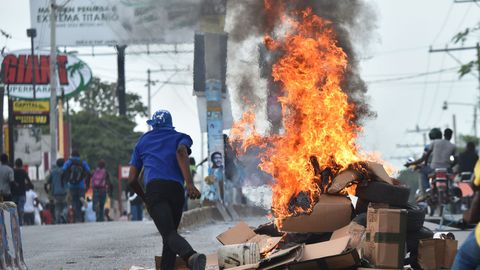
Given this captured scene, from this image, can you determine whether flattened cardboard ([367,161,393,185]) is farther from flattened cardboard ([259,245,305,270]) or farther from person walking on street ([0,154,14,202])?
person walking on street ([0,154,14,202])

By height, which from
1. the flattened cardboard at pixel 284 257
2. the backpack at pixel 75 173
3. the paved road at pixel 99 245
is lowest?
the paved road at pixel 99 245

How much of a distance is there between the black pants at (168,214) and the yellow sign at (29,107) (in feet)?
117

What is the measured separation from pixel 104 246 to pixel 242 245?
6.79 m

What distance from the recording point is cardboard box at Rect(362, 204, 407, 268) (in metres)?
9.09

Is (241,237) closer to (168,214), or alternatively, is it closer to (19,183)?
(168,214)

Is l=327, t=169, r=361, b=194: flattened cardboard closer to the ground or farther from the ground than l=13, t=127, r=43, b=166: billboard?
farther from the ground

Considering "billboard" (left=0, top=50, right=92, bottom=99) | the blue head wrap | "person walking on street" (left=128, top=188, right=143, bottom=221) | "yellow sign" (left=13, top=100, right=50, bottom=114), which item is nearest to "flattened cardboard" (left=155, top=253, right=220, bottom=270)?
the blue head wrap

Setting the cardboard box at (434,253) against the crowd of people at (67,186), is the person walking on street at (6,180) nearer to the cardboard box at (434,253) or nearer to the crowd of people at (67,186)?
the crowd of people at (67,186)

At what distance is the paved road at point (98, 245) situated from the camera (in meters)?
13.2

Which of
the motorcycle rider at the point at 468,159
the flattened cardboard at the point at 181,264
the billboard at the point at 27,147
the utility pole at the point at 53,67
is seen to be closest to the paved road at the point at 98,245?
the flattened cardboard at the point at 181,264

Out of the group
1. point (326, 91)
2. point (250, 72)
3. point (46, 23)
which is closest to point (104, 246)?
point (250, 72)

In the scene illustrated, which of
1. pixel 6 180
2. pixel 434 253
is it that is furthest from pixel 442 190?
pixel 434 253

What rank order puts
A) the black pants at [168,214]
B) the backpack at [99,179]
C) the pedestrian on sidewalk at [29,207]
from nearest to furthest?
the black pants at [168,214], the backpack at [99,179], the pedestrian on sidewalk at [29,207]

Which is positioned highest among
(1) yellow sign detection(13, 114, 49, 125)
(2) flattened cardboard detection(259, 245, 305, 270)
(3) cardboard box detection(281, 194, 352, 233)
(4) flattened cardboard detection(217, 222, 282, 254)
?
(1) yellow sign detection(13, 114, 49, 125)
